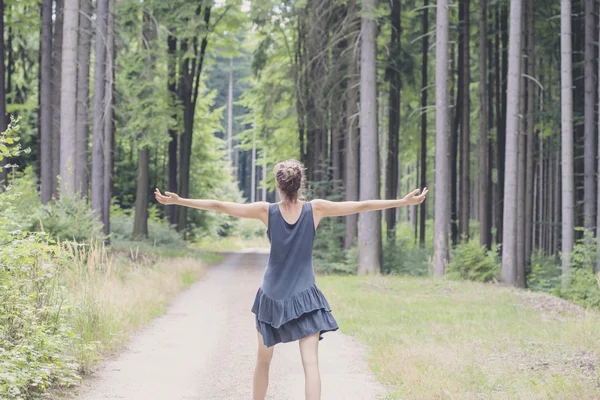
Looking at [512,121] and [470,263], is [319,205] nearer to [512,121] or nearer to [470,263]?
[512,121]

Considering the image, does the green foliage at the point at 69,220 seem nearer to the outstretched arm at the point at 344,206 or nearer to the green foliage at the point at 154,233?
the outstretched arm at the point at 344,206

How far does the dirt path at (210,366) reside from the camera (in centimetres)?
723

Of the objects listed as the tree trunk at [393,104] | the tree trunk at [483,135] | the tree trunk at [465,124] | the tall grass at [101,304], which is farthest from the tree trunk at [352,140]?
the tall grass at [101,304]

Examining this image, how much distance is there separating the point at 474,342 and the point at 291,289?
190 inches

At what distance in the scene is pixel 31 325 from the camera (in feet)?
23.1

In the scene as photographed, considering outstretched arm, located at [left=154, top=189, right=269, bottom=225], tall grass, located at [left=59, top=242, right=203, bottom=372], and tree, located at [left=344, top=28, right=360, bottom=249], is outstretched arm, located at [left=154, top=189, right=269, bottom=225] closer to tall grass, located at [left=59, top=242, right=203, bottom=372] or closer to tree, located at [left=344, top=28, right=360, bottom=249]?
tall grass, located at [left=59, top=242, right=203, bottom=372]

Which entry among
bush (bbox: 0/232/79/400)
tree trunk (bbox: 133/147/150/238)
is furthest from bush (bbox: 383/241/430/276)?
bush (bbox: 0/232/79/400)

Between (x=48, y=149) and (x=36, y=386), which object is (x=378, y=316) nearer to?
(x=36, y=386)

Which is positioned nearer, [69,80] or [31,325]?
[31,325]

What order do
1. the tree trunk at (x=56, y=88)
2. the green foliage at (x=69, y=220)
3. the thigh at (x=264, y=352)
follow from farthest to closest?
the tree trunk at (x=56, y=88)
the green foliage at (x=69, y=220)
the thigh at (x=264, y=352)

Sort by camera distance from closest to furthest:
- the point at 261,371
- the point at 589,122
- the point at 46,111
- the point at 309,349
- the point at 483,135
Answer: the point at 309,349
the point at 261,371
the point at 589,122
the point at 46,111
the point at 483,135

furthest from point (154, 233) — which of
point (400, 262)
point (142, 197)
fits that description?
point (400, 262)

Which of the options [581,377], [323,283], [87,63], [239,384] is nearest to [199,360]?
[239,384]

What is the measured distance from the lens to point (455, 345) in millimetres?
9344
